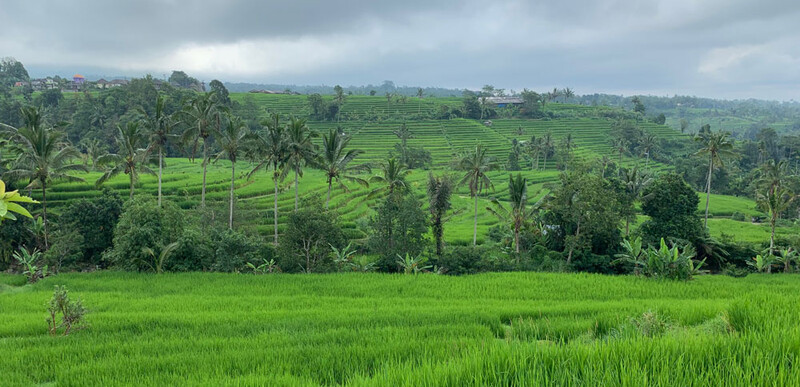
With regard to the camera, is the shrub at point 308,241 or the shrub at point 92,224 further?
the shrub at point 92,224

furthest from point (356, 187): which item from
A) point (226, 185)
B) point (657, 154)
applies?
point (657, 154)

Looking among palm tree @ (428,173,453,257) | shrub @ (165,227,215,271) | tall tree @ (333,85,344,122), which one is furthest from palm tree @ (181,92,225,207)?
tall tree @ (333,85,344,122)

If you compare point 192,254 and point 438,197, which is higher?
point 438,197

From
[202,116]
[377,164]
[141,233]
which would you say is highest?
[202,116]

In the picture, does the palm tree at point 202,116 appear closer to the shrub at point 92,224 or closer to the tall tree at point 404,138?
the shrub at point 92,224

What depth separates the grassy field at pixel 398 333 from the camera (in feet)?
13.2

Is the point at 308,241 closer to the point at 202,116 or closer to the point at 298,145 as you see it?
the point at 298,145

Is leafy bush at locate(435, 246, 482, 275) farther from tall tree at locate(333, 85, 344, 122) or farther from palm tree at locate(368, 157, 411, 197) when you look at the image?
tall tree at locate(333, 85, 344, 122)

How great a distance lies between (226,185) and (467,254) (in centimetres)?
2626

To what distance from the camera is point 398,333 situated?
7.63 m

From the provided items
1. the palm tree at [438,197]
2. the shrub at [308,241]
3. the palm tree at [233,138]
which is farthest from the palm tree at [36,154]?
the palm tree at [438,197]

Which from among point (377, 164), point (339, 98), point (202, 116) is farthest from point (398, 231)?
Result: point (339, 98)

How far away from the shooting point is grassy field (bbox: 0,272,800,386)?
401 centimetres

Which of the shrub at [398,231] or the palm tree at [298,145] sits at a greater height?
the palm tree at [298,145]
